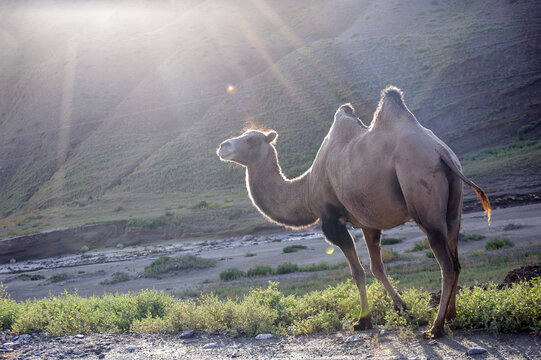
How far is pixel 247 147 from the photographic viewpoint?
8.20m

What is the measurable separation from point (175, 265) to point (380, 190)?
18.0m

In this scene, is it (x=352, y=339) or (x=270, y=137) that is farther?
(x=270, y=137)

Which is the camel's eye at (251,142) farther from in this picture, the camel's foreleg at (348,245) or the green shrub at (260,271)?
the green shrub at (260,271)

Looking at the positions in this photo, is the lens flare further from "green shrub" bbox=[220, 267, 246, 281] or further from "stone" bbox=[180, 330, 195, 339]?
"stone" bbox=[180, 330, 195, 339]

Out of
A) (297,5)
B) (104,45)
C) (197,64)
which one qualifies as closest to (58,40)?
(104,45)

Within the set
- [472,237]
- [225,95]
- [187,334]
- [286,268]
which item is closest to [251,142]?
[187,334]

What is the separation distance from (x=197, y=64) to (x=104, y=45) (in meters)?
20.6

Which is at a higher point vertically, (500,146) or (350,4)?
(350,4)

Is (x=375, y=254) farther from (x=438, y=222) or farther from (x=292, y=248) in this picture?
(x=292, y=248)

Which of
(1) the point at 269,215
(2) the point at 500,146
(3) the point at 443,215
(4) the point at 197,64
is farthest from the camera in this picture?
(4) the point at 197,64

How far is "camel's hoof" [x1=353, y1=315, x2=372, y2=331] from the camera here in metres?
6.27

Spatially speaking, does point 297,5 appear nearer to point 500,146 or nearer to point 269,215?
point 500,146

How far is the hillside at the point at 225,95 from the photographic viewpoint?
138 feet

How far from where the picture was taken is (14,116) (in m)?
73.8
